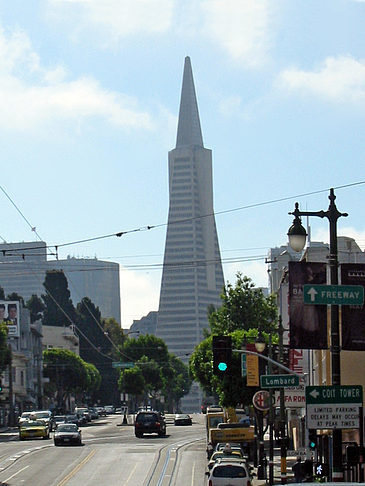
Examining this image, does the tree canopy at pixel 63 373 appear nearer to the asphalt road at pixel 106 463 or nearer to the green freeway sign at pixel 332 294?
the asphalt road at pixel 106 463

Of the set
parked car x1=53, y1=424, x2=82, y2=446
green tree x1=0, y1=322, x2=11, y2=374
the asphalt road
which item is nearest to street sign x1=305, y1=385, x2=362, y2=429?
the asphalt road

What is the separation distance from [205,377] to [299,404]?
114 feet

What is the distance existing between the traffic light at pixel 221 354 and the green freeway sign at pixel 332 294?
12111 mm

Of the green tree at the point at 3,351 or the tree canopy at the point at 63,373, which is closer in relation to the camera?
the green tree at the point at 3,351

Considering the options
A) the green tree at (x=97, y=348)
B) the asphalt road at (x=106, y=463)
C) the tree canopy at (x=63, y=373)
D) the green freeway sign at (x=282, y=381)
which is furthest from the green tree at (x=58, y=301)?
the green freeway sign at (x=282, y=381)

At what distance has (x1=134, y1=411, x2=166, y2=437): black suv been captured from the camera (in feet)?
237

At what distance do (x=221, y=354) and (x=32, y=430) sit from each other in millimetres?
41099

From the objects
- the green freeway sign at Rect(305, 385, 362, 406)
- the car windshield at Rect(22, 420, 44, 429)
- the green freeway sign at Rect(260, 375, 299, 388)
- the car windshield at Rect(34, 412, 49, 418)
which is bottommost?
the car windshield at Rect(34, 412, 49, 418)

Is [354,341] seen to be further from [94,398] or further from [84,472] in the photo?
[94,398]

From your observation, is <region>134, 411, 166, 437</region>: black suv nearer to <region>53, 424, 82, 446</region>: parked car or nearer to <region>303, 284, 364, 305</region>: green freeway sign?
<region>53, 424, 82, 446</region>: parked car

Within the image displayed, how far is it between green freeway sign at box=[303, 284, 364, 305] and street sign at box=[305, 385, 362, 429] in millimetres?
1989

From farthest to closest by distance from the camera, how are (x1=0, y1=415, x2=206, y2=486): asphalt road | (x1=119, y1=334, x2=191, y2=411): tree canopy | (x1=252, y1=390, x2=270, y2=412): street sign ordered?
(x1=119, y1=334, x2=191, y2=411): tree canopy
(x1=0, y1=415, x2=206, y2=486): asphalt road
(x1=252, y1=390, x2=270, y2=412): street sign

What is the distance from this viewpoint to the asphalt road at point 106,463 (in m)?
41.3


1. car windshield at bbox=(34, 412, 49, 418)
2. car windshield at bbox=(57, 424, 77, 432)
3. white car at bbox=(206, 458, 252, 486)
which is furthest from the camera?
car windshield at bbox=(34, 412, 49, 418)
